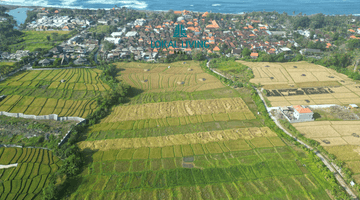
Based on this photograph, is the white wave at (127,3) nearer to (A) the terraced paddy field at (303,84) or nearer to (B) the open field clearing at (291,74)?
(B) the open field clearing at (291,74)

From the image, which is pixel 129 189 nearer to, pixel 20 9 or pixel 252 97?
pixel 252 97

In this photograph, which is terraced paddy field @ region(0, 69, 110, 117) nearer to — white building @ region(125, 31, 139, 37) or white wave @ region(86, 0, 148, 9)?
white building @ region(125, 31, 139, 37)

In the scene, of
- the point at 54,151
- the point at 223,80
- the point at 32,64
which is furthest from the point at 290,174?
the point at 32,64

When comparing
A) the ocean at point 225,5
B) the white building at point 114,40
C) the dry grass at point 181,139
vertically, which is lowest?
the dry grass at point 181,139

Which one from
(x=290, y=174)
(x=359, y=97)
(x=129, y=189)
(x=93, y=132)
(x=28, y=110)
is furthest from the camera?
(x=359, y=97)

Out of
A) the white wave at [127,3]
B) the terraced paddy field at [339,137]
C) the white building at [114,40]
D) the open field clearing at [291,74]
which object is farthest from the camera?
the white wave at [127,3]

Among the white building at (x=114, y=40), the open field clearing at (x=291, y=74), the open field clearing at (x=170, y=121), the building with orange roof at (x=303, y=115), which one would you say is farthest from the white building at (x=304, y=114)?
the white building at (x=114, y=40)

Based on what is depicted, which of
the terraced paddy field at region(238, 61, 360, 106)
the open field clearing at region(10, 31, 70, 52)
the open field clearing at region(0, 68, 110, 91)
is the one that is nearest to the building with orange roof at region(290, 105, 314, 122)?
the terraced paddy field at region(238, 61, 360, 106)
